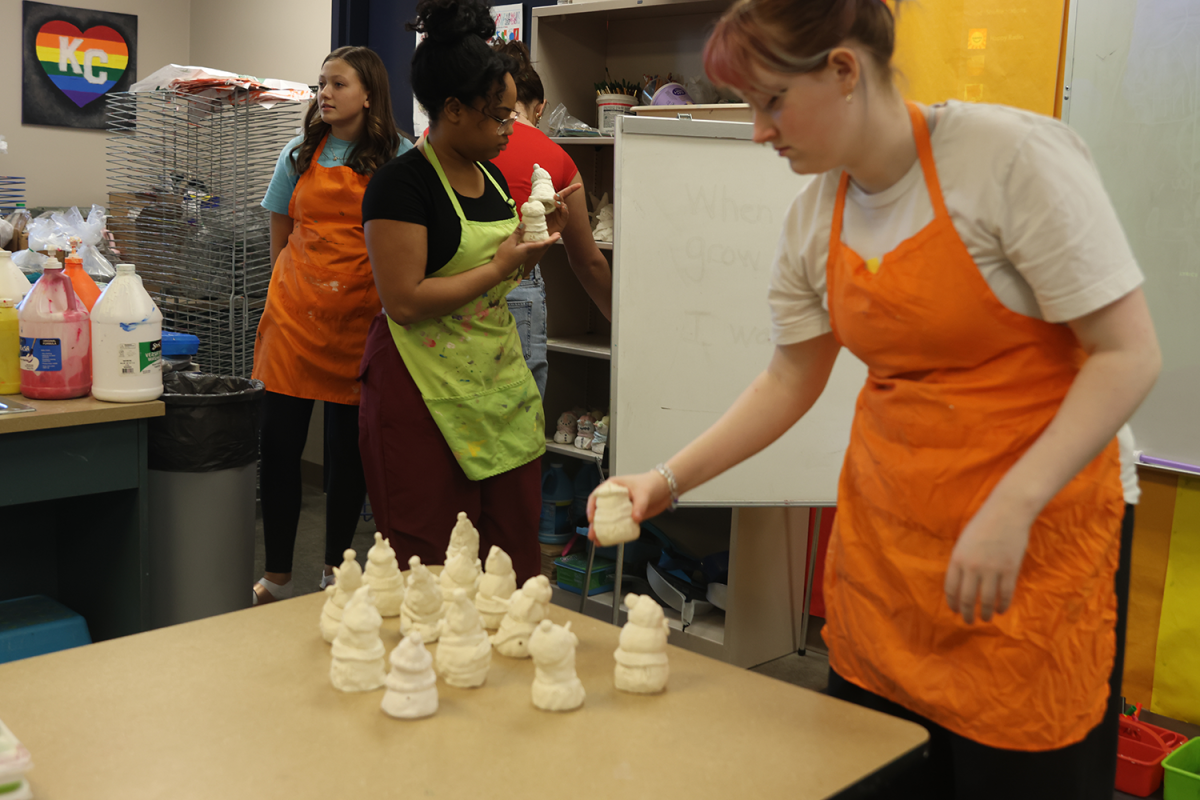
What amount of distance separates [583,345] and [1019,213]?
2432 millimetres

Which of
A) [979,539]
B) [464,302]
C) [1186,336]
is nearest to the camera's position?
[979,539]

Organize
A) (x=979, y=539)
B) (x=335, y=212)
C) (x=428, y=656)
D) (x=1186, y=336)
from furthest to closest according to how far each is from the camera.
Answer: (x=335, y=212), (x=1186, y=336), (x=428, y=656), (x=979, y=539)

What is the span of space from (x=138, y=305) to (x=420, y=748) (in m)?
1.48

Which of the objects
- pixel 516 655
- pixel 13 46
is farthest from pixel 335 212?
pixel 13 46

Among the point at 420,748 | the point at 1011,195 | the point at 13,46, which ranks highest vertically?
the point at 13,46

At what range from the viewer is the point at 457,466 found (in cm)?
208

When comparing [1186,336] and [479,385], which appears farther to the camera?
[1186,336]

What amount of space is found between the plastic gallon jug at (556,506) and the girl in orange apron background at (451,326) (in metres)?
1.33

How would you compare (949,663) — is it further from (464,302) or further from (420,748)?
(464,302)

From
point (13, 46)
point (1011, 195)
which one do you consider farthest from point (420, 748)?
point (13, 46)

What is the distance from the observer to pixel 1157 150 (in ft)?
8.01

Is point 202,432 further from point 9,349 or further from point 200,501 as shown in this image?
point 9,349

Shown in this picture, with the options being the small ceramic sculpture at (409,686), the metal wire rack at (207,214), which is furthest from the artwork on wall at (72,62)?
the small ceramic sculpture at (409,686)

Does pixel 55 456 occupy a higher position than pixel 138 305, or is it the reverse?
pixel 138 305
